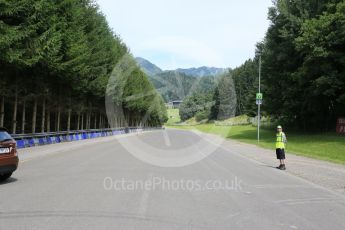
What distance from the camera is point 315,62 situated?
43.2 metres

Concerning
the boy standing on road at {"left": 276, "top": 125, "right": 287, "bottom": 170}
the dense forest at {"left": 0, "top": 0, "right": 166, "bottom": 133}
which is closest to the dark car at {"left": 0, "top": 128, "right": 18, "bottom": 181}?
the boy standing on road at {"left": 276, "top": 125, "right": 287, "bottom": 170}

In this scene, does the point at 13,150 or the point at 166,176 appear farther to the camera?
the point at 166,176

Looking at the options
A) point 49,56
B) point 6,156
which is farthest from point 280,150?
point 49,56

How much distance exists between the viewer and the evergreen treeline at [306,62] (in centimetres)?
4162

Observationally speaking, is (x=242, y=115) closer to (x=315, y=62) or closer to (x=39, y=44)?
(x=315, y=62)

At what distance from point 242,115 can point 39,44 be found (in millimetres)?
92714

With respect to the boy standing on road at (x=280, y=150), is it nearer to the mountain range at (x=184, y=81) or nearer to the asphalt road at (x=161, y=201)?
the asphalt road at (x=161, y=201)

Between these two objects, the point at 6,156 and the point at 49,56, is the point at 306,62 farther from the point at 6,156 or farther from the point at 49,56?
the point at 6,156

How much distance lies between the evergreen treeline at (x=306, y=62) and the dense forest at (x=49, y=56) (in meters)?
18.6

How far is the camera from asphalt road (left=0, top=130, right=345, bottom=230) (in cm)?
780

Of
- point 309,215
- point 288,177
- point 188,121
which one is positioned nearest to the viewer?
point 309,215

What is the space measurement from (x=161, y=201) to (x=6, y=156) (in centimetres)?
521

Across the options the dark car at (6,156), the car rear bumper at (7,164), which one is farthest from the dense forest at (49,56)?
the car rear bumper at (7,164)

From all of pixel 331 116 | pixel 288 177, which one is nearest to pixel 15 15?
pixel 288 177
